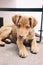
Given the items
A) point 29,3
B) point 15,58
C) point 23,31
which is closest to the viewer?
point 15,58

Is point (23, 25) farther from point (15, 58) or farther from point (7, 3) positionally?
point (7, 3)

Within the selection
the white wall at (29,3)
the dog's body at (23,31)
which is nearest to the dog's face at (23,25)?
the dog's body at (23,31)

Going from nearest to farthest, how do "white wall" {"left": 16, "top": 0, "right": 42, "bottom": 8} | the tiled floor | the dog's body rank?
the tiled floor, the dog's body, "white wall" {"left": 16, "top": 0, "right": 42, "bottom": 8}

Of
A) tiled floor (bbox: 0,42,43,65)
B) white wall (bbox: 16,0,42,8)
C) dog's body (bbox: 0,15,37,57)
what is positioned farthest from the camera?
white wall (bbox: 16,0,42,8)

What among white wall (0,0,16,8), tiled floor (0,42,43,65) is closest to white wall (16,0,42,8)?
white wall (0,0,16,8)

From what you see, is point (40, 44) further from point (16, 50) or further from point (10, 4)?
point (10, 4)

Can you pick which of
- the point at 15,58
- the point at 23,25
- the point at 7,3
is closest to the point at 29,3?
the point at 7,3

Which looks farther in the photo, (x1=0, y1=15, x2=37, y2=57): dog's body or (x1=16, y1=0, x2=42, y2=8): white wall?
(x1=16, y1=0, x2=42, y2=8): white wall

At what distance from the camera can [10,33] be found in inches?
62.7

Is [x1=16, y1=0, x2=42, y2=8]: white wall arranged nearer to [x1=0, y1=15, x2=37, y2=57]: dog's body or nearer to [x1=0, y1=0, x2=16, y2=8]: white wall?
[x1=0, y1=0, x2=16, y2=8]: white wall

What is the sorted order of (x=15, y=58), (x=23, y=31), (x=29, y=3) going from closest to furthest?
(x=15, y=58) < (x=23, y=31) < (x=29, y=3)

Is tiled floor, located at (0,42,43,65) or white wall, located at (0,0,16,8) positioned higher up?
white wall, located at (0,0,16,8)

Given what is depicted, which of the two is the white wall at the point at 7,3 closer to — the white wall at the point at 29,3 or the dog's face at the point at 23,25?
the white wall at the point at 29,3

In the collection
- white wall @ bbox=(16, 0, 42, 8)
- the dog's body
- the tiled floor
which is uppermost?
white wall @ bbox=(16, 0, 42, 8)
